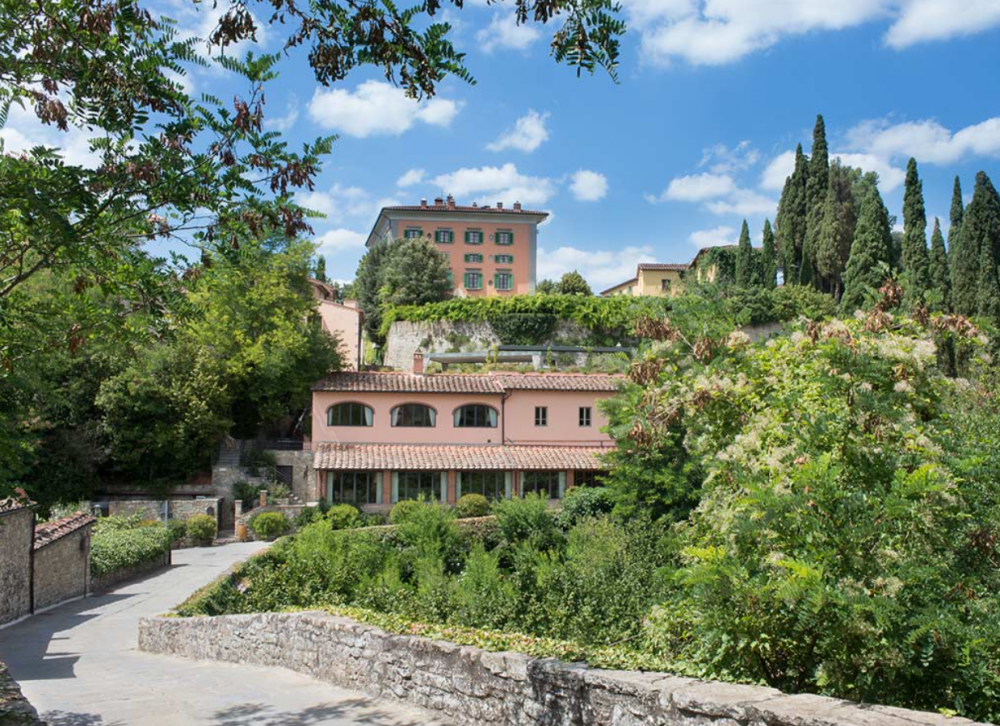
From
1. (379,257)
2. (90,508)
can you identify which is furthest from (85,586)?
(379,257)

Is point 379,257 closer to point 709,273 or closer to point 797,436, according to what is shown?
point 709,273

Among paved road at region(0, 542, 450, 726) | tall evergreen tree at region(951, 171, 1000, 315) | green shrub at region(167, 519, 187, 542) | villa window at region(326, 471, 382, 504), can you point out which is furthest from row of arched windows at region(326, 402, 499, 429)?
tall evergreen tree at region(951, 171, 1000, 315)

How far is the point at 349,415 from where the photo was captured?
34.2 m

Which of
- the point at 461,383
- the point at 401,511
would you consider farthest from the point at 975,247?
the point at 401,511

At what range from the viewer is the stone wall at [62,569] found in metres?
20.3

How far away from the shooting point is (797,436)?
23.2ft

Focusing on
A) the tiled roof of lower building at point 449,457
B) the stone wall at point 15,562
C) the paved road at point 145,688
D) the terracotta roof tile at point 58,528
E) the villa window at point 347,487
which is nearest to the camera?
the paved road at point 145,688

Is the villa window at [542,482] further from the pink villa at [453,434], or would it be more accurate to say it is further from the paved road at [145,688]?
the paved road at [145,688]

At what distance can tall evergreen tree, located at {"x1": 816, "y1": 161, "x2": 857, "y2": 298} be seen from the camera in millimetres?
54531

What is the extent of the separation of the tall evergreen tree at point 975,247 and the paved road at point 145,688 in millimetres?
42424

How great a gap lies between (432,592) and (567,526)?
1367 cm

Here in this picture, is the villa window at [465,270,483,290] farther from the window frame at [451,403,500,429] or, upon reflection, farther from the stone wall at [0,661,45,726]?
the stone wall at [0,661,45,726]

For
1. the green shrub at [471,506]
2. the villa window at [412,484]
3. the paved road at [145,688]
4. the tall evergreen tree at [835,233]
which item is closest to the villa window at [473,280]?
the tall evergreen tree at [835,233]

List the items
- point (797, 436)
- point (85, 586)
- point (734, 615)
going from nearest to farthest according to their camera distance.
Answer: point (734, 615), point (797, 436), point (85, 586)
